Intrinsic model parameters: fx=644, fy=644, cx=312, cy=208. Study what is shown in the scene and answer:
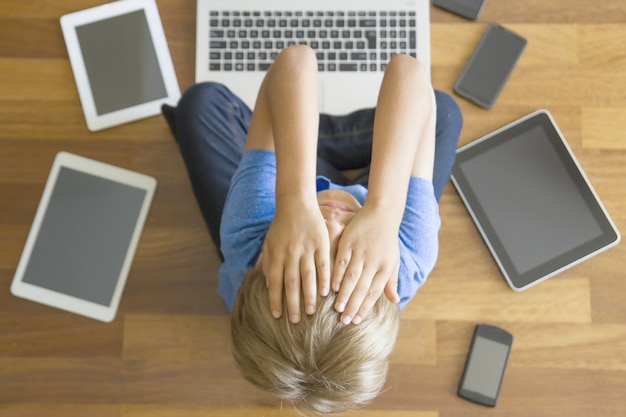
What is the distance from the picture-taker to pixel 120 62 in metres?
1.07

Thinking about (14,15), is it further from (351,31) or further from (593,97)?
(593,97)

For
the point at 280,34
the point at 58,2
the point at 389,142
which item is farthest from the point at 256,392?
the point at 58,2

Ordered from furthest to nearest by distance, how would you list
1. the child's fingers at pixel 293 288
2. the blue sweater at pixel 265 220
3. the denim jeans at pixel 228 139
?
the denim jeans at pixel 228 139 → the blue sweater at pixel 265 220 → the child's fingers at pixel 293 288

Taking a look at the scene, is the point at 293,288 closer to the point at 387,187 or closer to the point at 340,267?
the point at 340,267

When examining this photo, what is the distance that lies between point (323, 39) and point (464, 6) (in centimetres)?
25

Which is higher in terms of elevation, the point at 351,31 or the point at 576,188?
the point at 351,31

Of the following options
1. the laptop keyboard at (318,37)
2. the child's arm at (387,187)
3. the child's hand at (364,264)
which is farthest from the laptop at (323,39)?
the child's hand at (364,264)

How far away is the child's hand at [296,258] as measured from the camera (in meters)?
0.69

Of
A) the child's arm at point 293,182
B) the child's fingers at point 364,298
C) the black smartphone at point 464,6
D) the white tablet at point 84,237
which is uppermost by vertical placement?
the black smartphone at point 464,6

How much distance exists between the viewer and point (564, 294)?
104 cm

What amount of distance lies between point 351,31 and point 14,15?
58 cm

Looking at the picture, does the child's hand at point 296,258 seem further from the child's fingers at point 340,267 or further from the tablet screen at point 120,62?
the tablet screen at point 120,62

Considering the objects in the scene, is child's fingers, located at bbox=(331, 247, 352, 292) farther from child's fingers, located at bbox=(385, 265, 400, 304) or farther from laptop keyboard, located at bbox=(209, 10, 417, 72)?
laptop keyboard, located at bbox=(209, 10, 417, 72)

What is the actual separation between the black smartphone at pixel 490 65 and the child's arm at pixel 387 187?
0.21 meters
